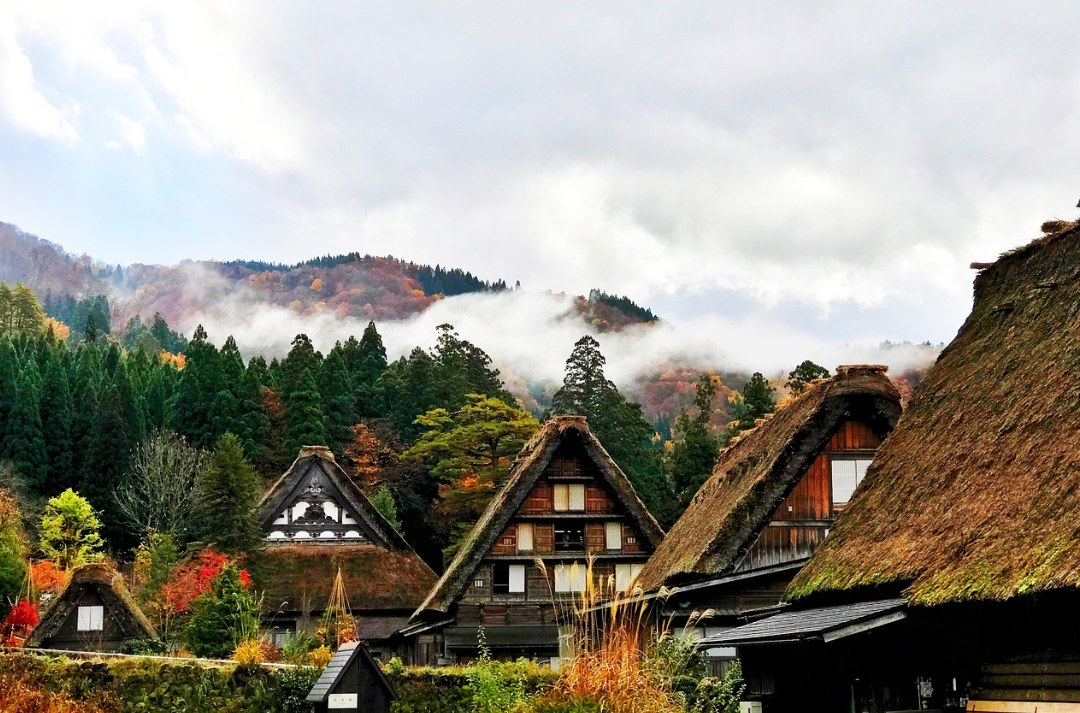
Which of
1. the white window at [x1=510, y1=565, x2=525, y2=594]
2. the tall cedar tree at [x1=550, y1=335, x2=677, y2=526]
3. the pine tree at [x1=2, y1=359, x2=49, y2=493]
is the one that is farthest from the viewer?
the pine tree at [x1=2, y1=359, x2=49, y2=493]

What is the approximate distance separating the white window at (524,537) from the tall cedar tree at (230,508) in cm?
932

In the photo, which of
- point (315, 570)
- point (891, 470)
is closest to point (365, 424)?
point (315, 570)

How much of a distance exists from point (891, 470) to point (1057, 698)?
585 centimetres

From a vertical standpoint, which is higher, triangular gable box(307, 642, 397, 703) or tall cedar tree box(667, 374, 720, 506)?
tall cedar tree box(667, 374, 720, 506)

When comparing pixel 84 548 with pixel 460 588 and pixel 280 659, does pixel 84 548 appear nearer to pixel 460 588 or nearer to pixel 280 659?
pixel 460 588

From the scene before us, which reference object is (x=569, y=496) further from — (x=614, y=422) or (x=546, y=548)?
(x=614, y=422)

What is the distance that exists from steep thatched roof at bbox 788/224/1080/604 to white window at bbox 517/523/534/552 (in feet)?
47.2

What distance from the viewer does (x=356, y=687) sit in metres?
16.9

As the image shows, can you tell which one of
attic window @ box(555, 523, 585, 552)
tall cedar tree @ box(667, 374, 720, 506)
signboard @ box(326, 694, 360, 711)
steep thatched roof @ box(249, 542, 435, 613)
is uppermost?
tall cedar tree @ box(667, 374, 720, 506)

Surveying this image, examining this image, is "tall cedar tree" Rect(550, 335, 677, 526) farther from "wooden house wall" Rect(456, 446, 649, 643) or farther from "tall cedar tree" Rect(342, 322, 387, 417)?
"wooden house wall" Rect(456, 446, 649, 643)

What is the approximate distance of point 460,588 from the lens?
30.2 meters

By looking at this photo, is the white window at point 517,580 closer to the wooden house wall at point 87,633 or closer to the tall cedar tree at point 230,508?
the tall cedar tree at point 230,508

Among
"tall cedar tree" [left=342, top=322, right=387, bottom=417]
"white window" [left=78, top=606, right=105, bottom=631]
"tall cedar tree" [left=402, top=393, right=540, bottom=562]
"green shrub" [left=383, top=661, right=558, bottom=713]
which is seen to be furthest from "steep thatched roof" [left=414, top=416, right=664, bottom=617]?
"tall cedar tree" [left=342, top=322, right=387, bottom=417]

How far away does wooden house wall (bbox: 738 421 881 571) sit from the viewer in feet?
72.4
